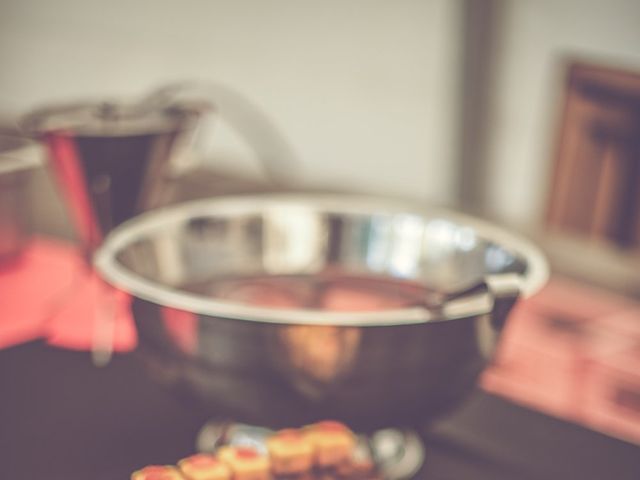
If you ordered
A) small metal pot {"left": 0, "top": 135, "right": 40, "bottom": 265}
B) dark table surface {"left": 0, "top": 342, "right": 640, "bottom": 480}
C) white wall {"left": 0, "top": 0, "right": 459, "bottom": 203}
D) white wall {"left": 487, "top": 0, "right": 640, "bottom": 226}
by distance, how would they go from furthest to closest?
1. white wall {"left": 0, "top": 0, "right": 459, "bottom": 203}
2. white wall {"left": 487, "top": 0, "right": 640, "bottom": 226}
3. small metal pot {"left": 0, "top": 135, "right": 40, "bottom": 265}
4. dark table surface {"left": 0, "top": 342, "right": 640, "bottom": 480}

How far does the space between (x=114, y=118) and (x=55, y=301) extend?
0.27 metres

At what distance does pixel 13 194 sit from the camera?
3.22ft

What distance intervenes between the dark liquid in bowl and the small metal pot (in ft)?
1.21

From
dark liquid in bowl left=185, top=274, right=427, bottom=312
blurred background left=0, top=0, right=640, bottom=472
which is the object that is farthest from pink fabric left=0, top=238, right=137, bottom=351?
blurred background left=0, top=0, right=640, bottom=472

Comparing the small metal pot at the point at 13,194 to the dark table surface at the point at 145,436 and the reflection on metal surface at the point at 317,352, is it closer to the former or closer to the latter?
the dark table surface at the point at 145,436

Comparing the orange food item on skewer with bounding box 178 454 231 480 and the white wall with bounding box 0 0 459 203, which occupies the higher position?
the white wall with bounding box 0 0 459 203

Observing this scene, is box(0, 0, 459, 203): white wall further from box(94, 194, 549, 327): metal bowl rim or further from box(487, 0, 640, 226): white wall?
box(94, 194, 549, 327): metal bowl rim

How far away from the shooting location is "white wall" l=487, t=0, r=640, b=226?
1282 millimetres

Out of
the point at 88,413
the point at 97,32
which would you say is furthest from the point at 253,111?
the point at 88,413

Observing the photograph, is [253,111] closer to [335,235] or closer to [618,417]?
[335,235]

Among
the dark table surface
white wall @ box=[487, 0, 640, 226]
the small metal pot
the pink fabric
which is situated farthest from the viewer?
white wall @ box=[487, 0, 640, 226]

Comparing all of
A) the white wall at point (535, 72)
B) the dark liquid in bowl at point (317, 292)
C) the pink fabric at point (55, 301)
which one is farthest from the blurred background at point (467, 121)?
the pink fabric at point (55, 301)

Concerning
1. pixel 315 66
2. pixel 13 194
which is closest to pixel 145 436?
pixel 13 194

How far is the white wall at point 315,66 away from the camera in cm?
154
